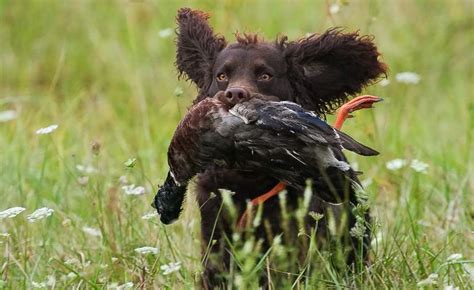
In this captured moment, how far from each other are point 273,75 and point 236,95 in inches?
19.9

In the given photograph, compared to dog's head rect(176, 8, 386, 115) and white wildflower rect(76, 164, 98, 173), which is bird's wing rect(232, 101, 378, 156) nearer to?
dog's head rect(176, 8, 386, 115)

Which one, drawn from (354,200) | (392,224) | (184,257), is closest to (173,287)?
(184,257)

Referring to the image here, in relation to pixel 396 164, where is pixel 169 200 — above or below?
below

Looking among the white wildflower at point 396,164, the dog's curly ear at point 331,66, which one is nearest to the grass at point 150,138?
the white wildflower at point 396,164

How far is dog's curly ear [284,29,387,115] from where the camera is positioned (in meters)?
5.70

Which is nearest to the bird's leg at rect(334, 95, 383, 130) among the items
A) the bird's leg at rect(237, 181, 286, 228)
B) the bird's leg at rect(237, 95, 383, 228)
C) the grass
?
the bird's leg at rect(237, 95, 383, 228)

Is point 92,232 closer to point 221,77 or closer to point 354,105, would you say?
point 221,77

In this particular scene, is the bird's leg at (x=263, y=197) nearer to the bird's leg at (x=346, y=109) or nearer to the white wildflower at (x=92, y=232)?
the bird's leg at (x=346, y=109)

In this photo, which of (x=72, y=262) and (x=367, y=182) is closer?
(x=72, y=262)

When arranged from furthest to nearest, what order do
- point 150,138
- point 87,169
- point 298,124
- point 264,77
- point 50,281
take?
point 150,138 → point 87,169 → point 264,77 → point 50,281 → point 298,124

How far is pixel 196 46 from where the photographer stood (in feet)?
19.6

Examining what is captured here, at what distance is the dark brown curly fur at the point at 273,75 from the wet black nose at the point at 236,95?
21cm

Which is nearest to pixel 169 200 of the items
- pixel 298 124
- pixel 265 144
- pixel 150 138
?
pixel 265 144

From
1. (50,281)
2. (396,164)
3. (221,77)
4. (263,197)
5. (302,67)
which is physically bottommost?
(50,281)
